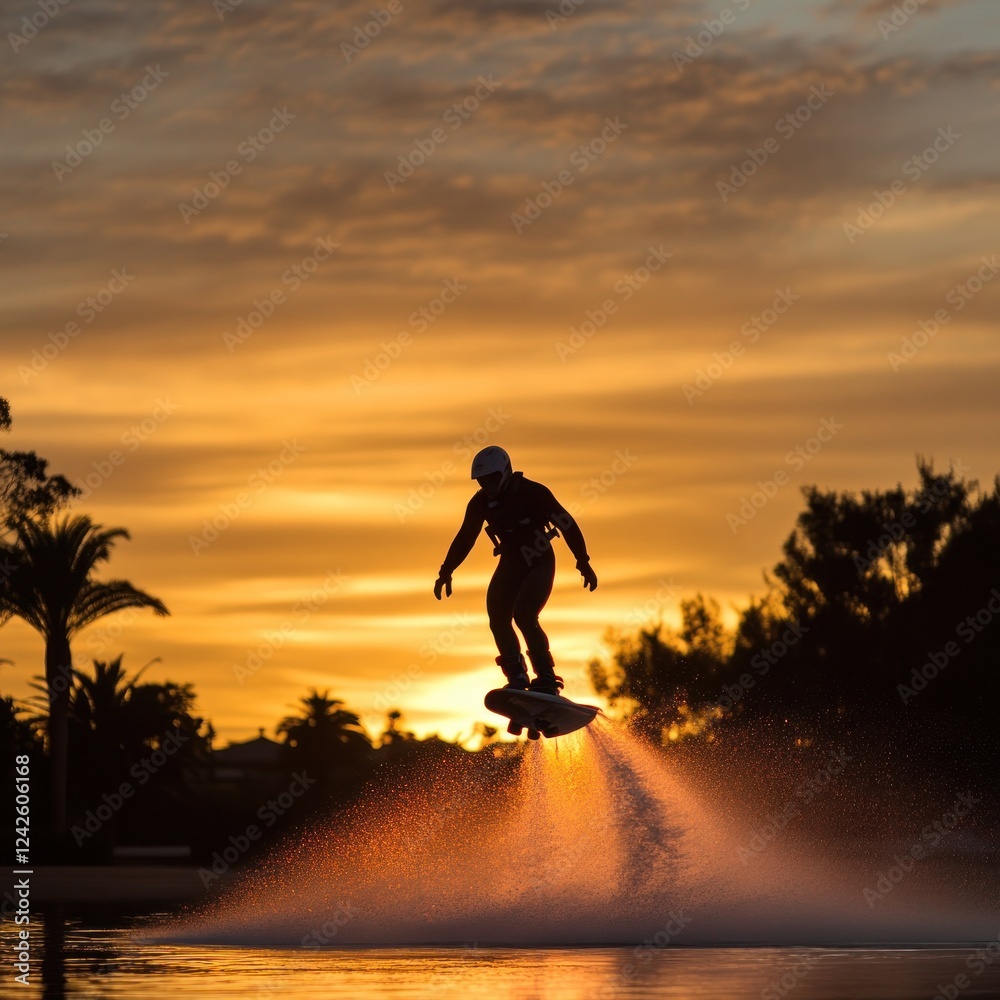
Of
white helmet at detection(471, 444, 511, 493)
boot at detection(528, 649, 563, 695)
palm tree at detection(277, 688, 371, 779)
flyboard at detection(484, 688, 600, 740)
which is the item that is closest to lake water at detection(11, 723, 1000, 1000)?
flyboard at detection(484, 688, 600, 740)

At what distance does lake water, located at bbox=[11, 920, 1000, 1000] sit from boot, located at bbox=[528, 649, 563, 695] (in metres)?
3.33

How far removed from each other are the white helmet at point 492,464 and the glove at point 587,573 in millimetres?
1428

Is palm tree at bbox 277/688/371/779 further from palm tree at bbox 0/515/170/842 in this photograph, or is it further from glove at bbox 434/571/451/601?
glove at bbox 434/571/451/601

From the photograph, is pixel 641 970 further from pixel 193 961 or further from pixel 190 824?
pixel 190 824

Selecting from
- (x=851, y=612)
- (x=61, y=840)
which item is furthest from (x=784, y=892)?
(x=851, y=612)

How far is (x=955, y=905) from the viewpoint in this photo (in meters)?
28.5

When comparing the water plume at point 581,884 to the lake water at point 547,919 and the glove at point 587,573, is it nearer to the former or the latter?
the lake water at point 547,919

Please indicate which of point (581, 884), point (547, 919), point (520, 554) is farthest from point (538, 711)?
point (581, 884)

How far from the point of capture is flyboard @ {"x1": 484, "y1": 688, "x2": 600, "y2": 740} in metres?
22.0

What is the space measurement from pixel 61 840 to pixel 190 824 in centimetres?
3300

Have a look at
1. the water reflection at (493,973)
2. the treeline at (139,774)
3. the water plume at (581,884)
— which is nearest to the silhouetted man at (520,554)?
the water plume at (581,884)

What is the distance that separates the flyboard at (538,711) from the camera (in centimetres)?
2205

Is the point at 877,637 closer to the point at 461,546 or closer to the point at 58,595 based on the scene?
the point at 58,595

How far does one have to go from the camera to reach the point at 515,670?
2234 centimetres
